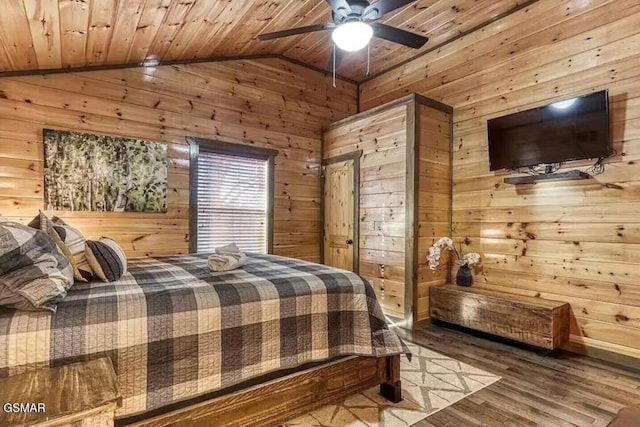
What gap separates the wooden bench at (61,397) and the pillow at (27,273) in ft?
0.95

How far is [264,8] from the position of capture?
3.23 meters

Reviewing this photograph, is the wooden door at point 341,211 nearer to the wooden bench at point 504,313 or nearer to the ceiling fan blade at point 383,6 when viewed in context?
the wooden bench at point 504,313

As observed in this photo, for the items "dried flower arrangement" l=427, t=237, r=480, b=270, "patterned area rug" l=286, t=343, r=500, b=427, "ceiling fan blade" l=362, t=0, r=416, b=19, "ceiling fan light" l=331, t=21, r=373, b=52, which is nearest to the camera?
"patterned area rug" l=286, t=343, r=500, b=427

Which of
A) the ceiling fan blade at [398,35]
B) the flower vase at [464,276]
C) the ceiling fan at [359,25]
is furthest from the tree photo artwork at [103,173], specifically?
the flower vase at [464,276]

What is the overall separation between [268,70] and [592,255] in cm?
423

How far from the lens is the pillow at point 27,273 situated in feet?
4.50

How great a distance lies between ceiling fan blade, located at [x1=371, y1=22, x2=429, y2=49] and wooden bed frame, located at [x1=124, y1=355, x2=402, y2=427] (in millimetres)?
2448

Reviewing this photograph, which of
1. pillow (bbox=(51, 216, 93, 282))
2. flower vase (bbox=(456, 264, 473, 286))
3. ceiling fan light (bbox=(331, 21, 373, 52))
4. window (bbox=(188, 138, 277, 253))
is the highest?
ceiling fan light (bbox=(331, 21, 373, 52))

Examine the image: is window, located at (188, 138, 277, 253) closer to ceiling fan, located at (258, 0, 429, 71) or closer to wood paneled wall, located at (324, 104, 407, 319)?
wood paneled wall, located at (324, 104, 407, 319)

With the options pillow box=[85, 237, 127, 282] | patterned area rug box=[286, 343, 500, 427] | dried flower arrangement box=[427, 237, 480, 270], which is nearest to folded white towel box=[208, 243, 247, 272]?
pillow box=[85, 237, 127, 282]

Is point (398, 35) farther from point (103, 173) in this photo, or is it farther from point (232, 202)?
point (103, 173)

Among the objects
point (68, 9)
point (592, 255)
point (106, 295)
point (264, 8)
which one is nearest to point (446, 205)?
point (592, 255)

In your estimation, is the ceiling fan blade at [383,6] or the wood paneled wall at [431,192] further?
the wood paneled wall at [431,192]

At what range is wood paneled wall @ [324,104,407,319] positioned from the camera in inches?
157
